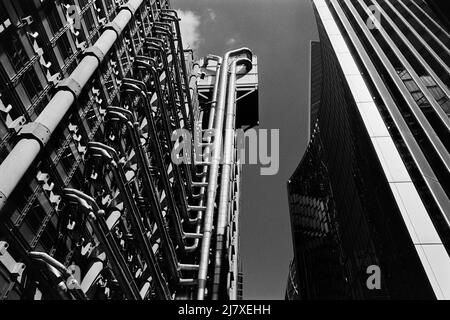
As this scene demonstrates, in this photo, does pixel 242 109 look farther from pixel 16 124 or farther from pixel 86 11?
pixel 16 124

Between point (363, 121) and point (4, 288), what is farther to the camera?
point (363, 121)

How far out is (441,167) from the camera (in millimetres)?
30672

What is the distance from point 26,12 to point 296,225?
262 ft

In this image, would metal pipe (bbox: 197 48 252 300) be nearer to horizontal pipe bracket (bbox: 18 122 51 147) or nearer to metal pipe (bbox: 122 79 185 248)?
metal pipe (bbox: 122 79 185 248)

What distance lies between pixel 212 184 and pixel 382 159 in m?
13.7

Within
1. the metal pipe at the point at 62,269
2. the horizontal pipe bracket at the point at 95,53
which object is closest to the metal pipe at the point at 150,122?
the horizontal pipe bracket at the point at 95,53

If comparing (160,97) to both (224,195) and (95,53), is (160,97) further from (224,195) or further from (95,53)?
(224,195)

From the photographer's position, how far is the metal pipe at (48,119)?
11266mm

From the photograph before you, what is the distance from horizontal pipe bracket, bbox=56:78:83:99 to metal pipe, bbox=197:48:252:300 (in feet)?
48.9

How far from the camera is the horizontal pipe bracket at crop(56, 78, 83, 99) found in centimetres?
1555

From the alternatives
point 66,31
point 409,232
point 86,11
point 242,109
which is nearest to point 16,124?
point 66,31

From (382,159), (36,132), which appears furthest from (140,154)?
(382,159)

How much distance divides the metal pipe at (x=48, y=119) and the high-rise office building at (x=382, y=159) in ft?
54.7

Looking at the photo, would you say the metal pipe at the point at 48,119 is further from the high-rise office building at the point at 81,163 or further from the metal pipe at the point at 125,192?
the metal pipe at the point at 125,192
